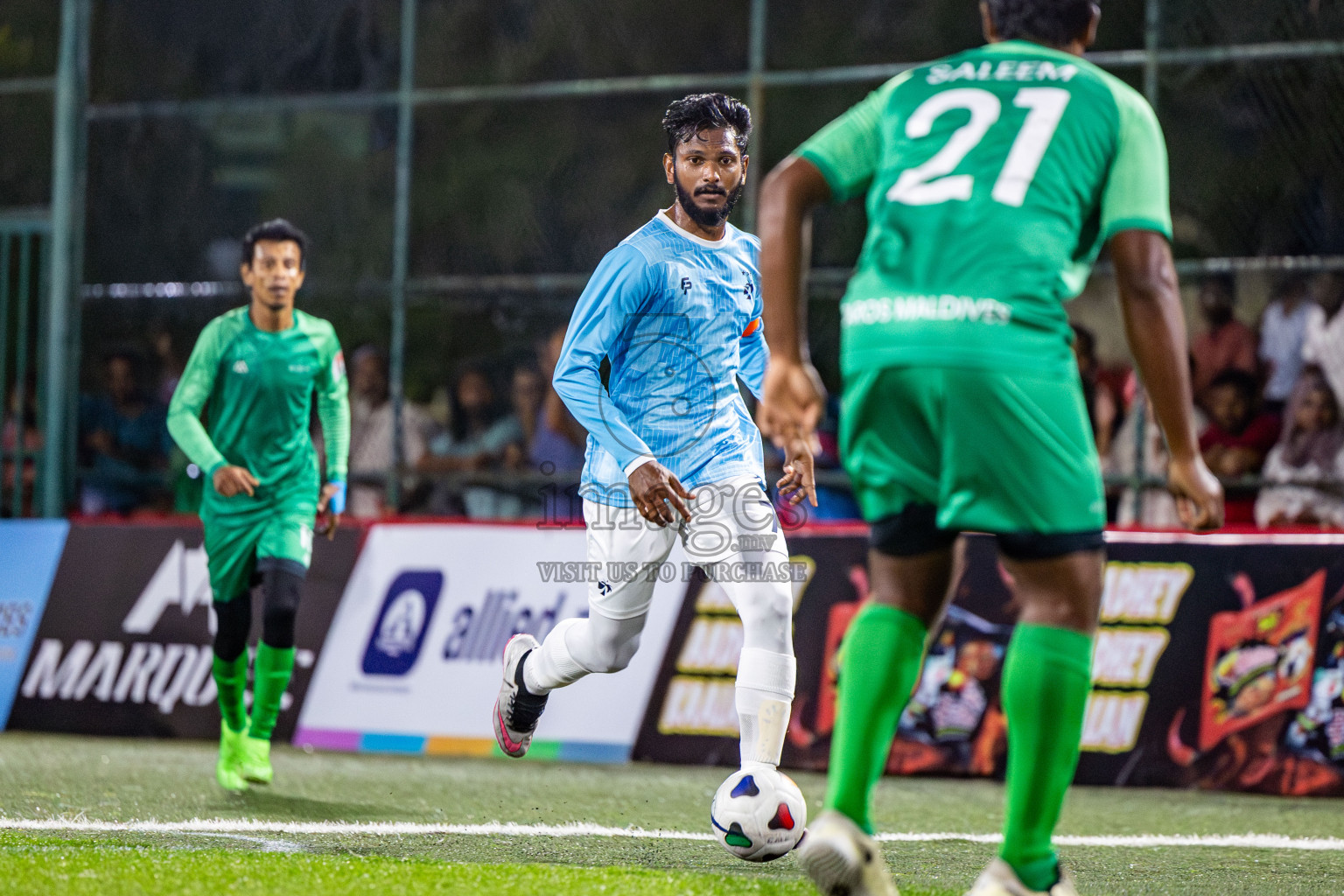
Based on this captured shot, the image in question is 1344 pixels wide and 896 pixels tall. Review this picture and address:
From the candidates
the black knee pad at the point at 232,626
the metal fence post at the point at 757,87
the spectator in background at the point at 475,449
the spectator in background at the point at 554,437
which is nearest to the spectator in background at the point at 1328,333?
the metal fence post at the point at 757,87

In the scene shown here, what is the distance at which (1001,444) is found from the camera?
11.3 feet

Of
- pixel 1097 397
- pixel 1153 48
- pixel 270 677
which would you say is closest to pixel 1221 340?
pixel 1097 397

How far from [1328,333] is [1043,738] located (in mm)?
6794

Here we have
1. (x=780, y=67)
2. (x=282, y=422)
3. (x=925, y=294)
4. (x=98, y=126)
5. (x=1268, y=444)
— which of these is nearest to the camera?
(x=925, y=294)

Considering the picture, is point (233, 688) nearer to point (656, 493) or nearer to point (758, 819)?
point (656, 493)

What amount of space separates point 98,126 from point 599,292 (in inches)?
352

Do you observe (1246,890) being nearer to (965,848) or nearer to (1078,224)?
(965,848)

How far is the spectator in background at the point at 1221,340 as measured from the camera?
9711mm

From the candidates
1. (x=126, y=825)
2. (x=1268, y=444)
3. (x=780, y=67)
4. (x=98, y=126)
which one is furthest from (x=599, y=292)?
(x=98, y=126)

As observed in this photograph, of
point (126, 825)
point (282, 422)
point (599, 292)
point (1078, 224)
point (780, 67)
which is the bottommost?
point (126, 825)

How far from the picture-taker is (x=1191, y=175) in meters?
10.2

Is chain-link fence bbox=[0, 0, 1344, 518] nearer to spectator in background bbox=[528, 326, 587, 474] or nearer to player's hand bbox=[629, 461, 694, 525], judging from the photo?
spectator in background bbox=[528, 326, 587, 474]

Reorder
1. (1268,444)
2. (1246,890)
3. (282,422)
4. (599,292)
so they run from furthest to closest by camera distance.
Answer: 1. (1268,444)
2. (282,422)
3. (599,292)
4. (1246,890)

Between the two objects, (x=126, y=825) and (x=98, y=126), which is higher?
(x=98, y=126)
